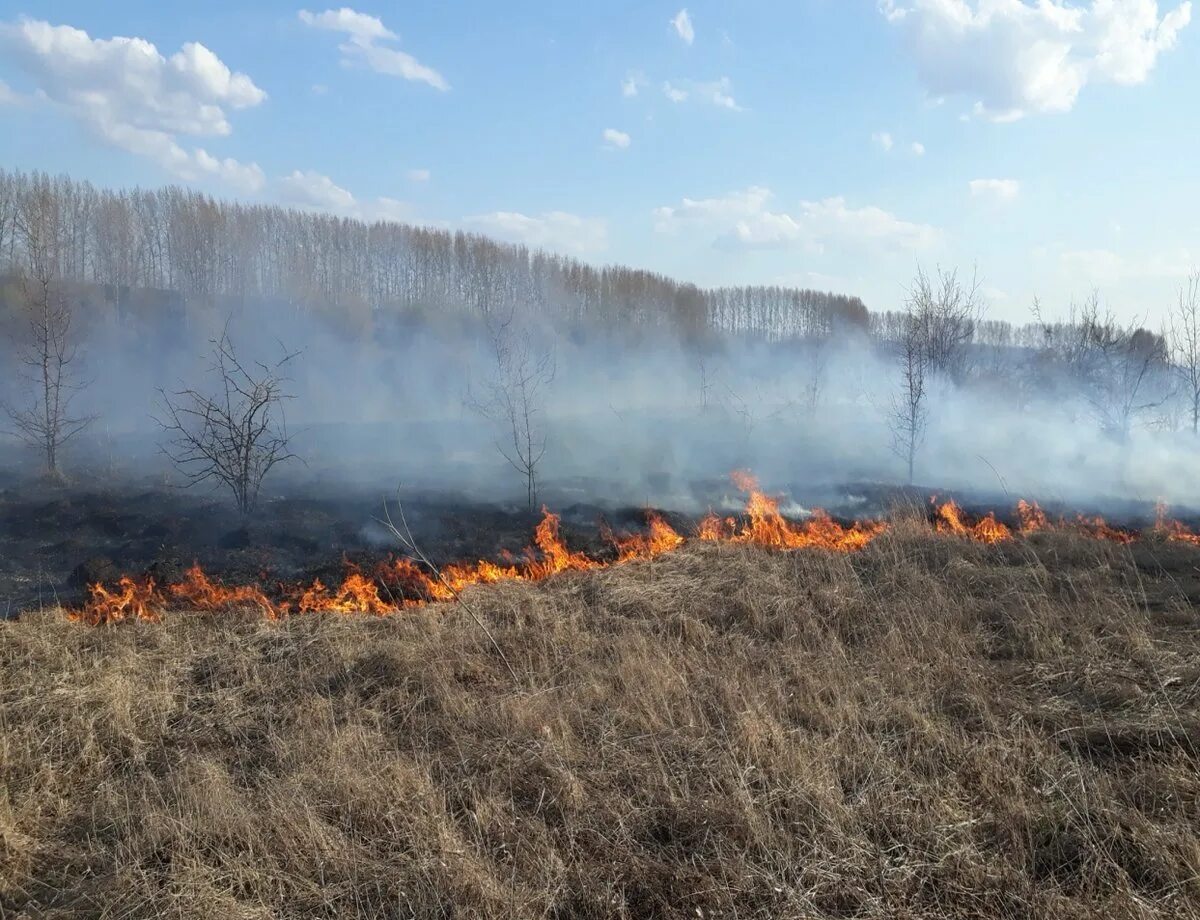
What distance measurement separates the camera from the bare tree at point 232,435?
1091 cm

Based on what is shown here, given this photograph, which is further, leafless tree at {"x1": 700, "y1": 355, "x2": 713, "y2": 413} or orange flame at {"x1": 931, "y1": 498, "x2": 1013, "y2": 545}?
leafless tree at {"x1": 700, "y1": 355, "x2": 713, "y2": 413}

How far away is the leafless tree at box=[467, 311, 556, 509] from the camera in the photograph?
56.4 ft

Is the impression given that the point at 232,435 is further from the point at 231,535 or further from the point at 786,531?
the point at 786,531

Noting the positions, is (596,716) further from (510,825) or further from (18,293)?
(18,293)

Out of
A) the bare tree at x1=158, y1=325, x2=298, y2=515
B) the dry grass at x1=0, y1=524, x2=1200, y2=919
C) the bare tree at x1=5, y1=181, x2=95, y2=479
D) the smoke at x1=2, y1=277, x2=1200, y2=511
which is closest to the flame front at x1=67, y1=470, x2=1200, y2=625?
the dry grass at x1=0, y1=524, x2=1200, y2=919

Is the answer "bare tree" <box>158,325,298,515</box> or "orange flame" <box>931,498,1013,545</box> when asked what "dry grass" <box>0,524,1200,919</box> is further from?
"bare tree" <box>158,325,298,515</box>

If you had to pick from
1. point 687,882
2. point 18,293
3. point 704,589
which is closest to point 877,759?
point 687,882

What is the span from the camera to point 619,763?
405 cm

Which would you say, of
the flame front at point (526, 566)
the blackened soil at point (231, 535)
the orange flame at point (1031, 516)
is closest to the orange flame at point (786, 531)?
the flame front at point (526, 566)

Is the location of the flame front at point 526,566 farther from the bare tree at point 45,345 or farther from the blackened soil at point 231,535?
the bare tree at point 45,345

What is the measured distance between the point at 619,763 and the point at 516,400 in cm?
2375

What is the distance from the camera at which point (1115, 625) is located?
594 cm

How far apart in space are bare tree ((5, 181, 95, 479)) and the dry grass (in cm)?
1397

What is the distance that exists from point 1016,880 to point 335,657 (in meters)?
5.08
